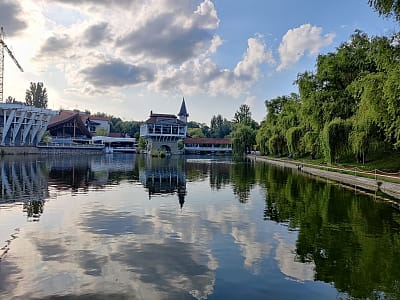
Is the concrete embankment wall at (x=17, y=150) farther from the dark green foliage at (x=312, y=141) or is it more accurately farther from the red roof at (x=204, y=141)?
the dark green foliage at (x=312, y=141)

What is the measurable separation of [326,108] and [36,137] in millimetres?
66254

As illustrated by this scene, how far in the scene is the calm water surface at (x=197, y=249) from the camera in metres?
6.75

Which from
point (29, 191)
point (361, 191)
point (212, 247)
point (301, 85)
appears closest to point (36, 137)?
point (301, 85)

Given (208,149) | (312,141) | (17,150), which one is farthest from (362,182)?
(208,149)

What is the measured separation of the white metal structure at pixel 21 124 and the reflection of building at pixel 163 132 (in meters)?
24.8

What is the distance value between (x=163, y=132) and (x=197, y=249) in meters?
87.5

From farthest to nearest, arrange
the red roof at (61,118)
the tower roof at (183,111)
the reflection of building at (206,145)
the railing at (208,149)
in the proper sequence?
the tower roof at (183,111) < the reflection of building at (206,145) < the railing at (208,149) < the red roof at (61,118)

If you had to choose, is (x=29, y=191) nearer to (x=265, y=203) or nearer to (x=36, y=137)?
(x=265, y=203)

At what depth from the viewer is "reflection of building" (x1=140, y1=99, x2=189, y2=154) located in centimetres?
9525

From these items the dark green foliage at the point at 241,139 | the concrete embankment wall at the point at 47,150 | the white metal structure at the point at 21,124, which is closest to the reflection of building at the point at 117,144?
the concrete embankment wall at the point at 47,150

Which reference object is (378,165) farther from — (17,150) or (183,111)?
(183,111)

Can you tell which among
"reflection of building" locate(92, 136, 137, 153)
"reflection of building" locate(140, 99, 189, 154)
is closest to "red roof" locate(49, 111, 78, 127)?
"reflection of building" locate(92, 136, 137, 153)

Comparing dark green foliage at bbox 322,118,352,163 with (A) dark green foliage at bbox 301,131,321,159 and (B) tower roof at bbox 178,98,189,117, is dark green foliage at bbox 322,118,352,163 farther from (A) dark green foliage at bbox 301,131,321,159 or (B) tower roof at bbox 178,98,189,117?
(B) tower roof at bbox 178,98,189,117

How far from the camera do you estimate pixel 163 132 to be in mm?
96000
